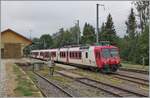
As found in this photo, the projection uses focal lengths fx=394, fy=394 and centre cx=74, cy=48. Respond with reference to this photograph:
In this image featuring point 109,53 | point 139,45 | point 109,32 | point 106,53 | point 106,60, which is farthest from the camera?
point 109,32

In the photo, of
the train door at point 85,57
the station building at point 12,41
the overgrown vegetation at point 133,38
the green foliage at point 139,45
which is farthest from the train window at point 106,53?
the station building at point 12,41

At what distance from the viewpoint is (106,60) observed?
31.2 m

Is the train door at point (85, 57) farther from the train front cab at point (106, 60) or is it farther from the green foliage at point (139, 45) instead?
the green foliage at point (139, 45)

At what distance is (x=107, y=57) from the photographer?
31.6m

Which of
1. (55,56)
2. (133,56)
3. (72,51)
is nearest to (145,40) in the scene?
(133,56)

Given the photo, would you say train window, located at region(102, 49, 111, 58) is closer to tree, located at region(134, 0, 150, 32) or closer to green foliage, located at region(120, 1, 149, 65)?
green foliage, located at region(120, 1, 149, 65)

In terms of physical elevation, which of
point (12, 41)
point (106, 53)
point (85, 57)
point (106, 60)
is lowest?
point (106, 60)

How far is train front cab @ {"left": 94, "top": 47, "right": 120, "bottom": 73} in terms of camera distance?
31125 mm

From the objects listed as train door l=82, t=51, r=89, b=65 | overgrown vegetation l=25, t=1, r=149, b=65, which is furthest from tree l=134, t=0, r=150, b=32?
train door l=82, t=51, r=89, b=65

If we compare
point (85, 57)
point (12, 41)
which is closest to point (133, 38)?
point (12, 41)

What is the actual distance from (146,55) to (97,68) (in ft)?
75.0

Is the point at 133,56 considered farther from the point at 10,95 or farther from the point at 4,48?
the point at 10,95

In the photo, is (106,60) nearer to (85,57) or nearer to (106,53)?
→ (106,53)

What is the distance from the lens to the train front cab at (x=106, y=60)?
3112 centimetres
